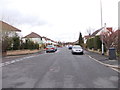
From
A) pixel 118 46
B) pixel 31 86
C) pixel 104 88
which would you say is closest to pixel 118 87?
pixel 104 88

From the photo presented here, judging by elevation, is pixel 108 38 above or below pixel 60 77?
above

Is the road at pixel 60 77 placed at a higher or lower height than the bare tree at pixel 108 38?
lower

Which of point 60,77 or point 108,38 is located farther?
point 108,38

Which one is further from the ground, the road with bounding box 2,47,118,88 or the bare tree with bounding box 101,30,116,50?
the bare tree with bounding box 101,30,116,50

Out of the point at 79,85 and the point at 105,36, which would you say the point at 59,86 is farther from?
A: the point at 105,36

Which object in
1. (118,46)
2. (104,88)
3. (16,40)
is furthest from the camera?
(16,40)

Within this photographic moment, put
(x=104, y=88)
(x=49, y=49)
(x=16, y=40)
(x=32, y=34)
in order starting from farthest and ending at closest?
1. (x=32, y=34)
2. (x=49, y=49)
3. (x=16, y=40)
4. (x=104, y=88)

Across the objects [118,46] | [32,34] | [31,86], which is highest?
[32,34]

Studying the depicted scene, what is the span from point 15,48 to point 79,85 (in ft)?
81.9

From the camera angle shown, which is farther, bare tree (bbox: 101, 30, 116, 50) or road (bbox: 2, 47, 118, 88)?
bare tree (bbox: 101, 30, 116, 50)

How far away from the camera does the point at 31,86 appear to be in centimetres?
668

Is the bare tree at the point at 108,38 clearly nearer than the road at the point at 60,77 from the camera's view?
No

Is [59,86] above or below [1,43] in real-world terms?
below

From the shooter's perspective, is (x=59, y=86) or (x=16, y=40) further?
(x=16, y=40)
